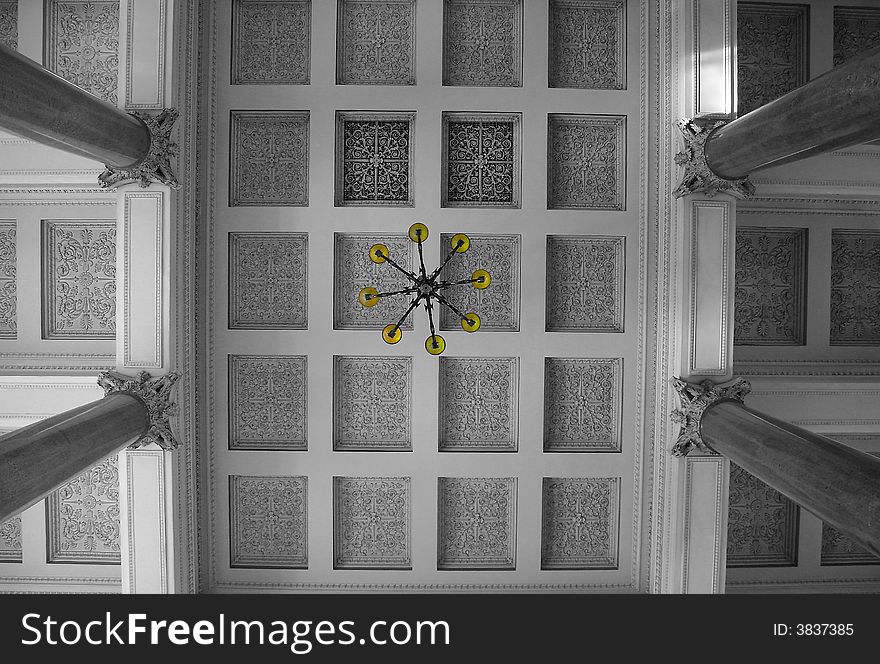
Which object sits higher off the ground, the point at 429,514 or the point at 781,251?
the point at 781,251

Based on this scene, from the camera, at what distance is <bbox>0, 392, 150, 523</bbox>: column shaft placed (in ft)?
13.5

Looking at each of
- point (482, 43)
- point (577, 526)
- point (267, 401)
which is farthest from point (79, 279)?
point (577, 526)

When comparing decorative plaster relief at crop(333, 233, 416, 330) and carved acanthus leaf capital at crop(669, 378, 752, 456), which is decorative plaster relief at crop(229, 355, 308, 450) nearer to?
decorative plaster relief at crop(333, 233, 416, 330)

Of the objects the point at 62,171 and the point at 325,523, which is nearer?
the point at 62,171

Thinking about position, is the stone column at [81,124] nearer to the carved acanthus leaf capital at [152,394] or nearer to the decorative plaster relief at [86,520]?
the carved acanthus leaf capital at [152,394]

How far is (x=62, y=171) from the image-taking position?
684 cm

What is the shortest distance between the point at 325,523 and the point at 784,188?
22.4ft

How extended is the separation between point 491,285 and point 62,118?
4568mm

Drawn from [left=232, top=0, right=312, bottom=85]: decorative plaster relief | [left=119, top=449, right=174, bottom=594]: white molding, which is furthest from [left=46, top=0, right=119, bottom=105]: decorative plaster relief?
[left=119, top=449, right=174, bottom=594]: white molding

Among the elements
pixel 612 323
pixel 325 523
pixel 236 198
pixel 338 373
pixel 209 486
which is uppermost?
pixel 236 198

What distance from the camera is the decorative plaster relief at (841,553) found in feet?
25.4

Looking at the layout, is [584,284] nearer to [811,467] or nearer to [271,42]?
[811,467]

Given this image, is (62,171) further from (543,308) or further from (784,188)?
(784,188)

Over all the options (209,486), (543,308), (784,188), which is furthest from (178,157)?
(784,188)
